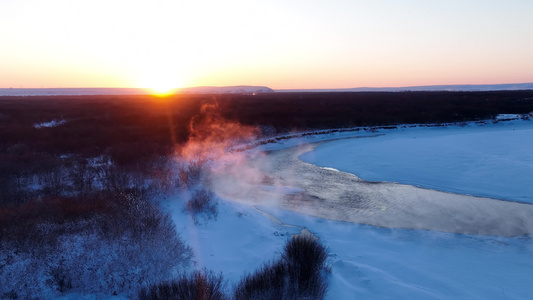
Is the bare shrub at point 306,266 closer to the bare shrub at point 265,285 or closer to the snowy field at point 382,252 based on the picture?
the bare shrub at point 265,285

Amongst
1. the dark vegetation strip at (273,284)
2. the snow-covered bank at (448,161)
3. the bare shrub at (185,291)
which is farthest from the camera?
the snow-covered bank at (448,161)

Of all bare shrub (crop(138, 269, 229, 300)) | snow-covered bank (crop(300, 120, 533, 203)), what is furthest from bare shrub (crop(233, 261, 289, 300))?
snow-covered bank (crop(300, 120, 533, 203))

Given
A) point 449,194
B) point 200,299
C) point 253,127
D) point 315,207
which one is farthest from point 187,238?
point 253,127

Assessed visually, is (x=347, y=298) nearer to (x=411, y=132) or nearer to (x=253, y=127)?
(x=253, y=127)

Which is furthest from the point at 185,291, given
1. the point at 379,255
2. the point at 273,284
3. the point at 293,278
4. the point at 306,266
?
the point at 379,255

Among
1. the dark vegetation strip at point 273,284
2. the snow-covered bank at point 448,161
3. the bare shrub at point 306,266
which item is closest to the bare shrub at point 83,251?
the dark vegetation strip at point 273,284

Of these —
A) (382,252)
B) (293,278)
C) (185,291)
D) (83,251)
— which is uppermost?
(83,251)

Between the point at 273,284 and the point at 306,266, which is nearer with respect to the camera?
the point at 273,284

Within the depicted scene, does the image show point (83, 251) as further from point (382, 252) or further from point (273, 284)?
point (382, 252)
